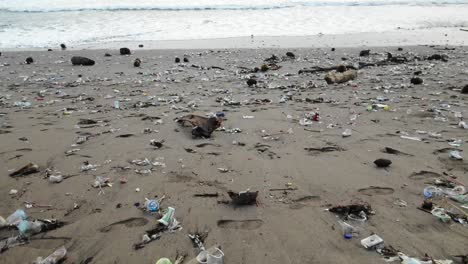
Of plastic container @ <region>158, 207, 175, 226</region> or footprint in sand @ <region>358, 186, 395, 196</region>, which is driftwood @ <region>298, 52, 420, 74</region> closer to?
footprint in sand @ <region>358, 186, 395, 196</region>

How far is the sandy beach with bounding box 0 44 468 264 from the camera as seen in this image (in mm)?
2451

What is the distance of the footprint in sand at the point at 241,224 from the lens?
261 centimetres

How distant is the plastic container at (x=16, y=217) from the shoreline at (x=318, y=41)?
35.9ft

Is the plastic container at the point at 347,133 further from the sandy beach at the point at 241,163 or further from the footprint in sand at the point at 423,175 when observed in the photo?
the footprint in sand at the point at 423,175

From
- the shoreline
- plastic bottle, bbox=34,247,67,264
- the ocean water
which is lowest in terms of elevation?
plastic bottle, bbox=34,247,67,264

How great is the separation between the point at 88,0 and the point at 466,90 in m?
27.4

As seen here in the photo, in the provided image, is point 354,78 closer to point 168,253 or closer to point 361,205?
point 361,205

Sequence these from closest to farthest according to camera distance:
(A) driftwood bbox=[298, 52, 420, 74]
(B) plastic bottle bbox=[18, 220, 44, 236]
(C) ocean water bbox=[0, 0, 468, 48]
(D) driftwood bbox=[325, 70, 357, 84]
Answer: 1. (B) plastic bottle bbox=[18, 220, 44, 236]
2. (D) driftwood bbox=[325, 70, 357, 84]
3. (A) driftwood bbox=[298, 52, 420, 74]
4. (C) ocean water bbox=[0, 0, 468, 48]

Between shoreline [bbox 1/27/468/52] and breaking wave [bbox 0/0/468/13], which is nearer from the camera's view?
shoreline [bbox 1/27/468/52]

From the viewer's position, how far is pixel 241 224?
8.68 feet

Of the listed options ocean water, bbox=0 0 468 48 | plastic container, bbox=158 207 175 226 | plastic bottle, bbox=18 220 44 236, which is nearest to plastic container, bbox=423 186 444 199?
plastic container, bbox=158 207 175 226

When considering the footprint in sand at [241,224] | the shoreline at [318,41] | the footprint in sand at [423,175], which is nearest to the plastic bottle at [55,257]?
the footprint in sand at [241,224]

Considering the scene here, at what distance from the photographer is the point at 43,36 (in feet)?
53.6

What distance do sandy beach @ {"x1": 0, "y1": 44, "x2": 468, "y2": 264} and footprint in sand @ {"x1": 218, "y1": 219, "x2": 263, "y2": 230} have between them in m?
0.01
